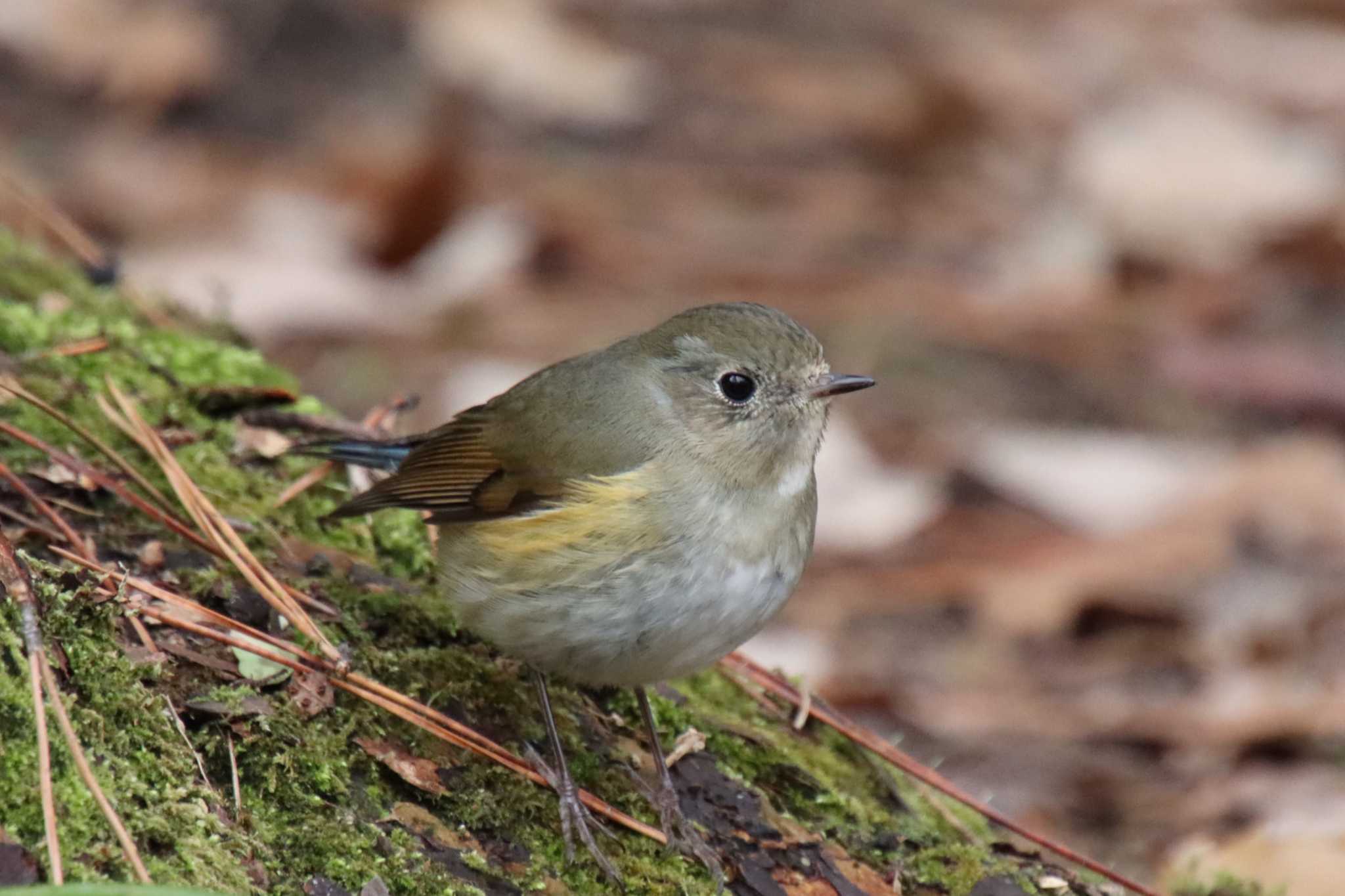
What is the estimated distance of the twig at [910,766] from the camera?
3783mm

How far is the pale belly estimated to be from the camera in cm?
350

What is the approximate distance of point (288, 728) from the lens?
125 inches

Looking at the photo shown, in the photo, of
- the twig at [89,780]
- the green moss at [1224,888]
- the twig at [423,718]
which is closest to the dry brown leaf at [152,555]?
the twig at [423,718]

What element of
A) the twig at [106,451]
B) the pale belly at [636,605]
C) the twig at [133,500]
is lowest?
the twig at [133,500]

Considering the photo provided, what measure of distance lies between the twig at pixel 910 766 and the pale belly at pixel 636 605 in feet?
2.16

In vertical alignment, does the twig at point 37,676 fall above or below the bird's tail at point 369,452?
below

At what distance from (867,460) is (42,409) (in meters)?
4.40

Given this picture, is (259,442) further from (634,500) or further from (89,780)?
(89,780)

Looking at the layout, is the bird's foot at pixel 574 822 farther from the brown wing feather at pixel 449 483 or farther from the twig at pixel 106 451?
the twig at pixel 106 451

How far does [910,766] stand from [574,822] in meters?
1.06

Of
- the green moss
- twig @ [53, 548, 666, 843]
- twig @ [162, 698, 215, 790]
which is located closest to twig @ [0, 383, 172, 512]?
twig @ [53, 548, 666, 843]

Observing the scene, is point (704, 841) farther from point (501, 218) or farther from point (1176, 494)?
point (501, 218)

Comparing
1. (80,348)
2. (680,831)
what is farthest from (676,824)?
(80,348)

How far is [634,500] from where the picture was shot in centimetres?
368
